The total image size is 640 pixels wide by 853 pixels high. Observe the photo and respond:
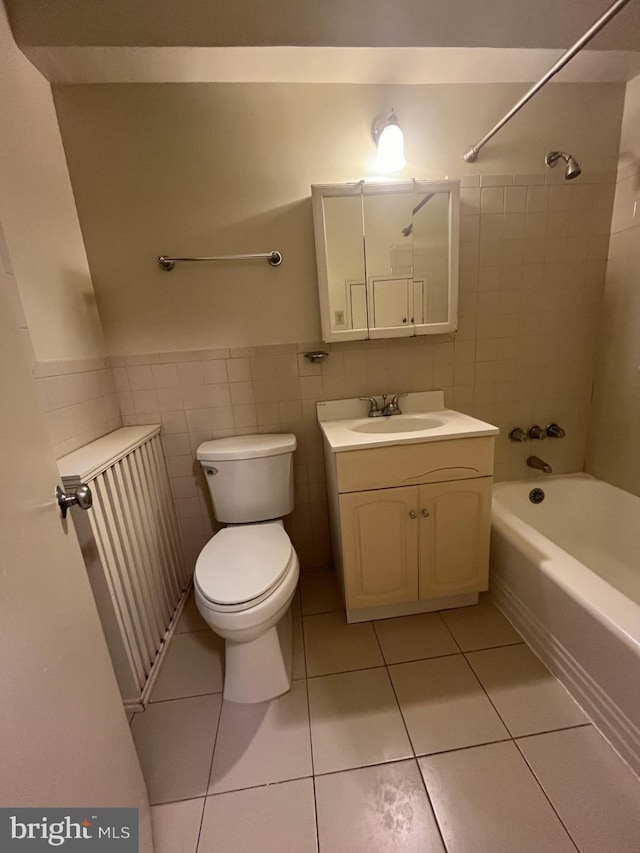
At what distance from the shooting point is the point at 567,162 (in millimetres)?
1329

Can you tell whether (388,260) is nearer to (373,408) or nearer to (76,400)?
(373,408)

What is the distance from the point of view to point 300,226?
142 centimetres

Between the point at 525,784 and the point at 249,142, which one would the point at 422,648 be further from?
the point at 249,142

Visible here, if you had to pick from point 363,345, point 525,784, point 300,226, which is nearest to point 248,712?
→ point 525,784

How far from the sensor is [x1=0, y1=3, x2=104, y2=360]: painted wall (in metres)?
1.03

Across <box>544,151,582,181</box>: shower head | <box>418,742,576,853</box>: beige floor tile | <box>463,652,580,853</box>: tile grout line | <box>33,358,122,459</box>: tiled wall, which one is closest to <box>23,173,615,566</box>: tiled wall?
<box>33,358,122,459</box>: tiled wall

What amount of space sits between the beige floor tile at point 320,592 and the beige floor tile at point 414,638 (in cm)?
22

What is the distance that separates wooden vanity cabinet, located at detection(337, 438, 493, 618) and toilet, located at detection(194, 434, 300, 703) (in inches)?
11.2

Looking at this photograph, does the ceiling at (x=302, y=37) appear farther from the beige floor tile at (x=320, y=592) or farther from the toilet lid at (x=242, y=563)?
the beige floor tile at (x=320, y=592)

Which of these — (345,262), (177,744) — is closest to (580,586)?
(177,744)

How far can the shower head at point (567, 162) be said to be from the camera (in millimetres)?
1258

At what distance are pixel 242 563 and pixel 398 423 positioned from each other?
2.85 feet

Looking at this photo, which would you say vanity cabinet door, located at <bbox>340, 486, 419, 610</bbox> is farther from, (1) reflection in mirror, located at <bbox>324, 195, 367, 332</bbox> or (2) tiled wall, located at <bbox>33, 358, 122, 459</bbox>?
(2) tiled wall, located at <bbox>33, 358, 122, 459</bbox>

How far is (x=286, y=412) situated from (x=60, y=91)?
56.4 inches
